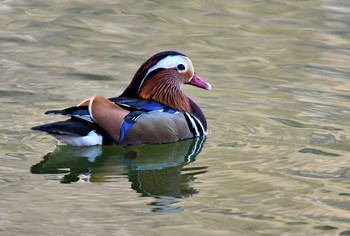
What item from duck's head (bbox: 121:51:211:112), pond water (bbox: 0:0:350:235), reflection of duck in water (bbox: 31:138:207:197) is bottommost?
reflection of duck in water (bbox: 31:138:207:197)

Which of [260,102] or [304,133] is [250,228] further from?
[260,102]

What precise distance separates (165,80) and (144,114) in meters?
0.57

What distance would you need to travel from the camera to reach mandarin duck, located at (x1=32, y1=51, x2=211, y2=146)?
8180 millimetres

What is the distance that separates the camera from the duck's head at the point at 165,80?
8.89 meters

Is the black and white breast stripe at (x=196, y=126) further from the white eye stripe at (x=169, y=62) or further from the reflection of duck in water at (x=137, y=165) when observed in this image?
the white eye stripe at (x=169, y=62)

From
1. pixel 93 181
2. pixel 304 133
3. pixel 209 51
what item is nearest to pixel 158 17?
pixel 209 51

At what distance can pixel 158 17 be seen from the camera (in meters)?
12.8

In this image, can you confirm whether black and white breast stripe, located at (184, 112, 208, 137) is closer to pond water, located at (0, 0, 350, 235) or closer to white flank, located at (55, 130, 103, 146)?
pond water, located at (0, 0, 350, 235)

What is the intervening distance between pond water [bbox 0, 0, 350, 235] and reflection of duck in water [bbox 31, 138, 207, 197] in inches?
0.6

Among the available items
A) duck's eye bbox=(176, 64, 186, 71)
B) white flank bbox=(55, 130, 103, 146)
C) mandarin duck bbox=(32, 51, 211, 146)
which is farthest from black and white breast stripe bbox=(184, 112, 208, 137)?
white flank bbox=(55, 130, 103, 146)

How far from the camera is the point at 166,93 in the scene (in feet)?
29.7

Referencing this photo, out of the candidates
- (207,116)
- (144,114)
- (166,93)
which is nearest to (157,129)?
(144,114)

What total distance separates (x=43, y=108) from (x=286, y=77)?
2535 mm

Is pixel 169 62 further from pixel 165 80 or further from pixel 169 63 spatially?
pixel 165 80
